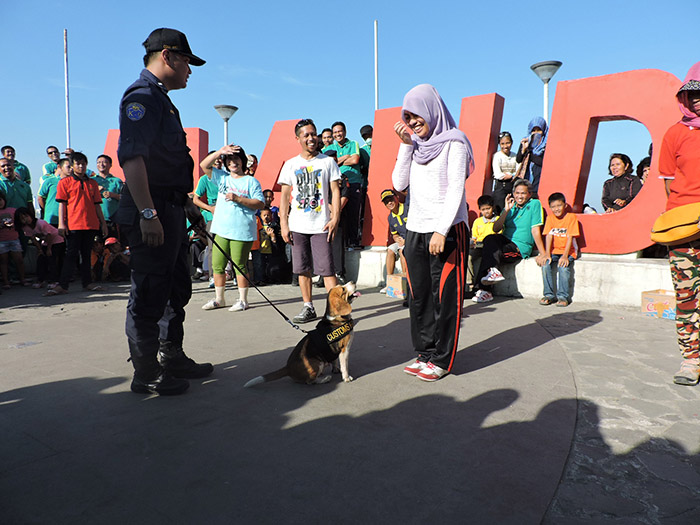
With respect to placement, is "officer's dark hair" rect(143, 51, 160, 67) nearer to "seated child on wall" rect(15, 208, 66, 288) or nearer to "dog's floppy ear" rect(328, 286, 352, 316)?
"dog's floppy ear" rect(328, 286, 352, 316)

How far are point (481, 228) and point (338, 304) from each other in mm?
4406

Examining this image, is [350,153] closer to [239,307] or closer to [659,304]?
[239,307]

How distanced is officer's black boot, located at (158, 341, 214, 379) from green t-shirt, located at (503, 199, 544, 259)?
203 inches

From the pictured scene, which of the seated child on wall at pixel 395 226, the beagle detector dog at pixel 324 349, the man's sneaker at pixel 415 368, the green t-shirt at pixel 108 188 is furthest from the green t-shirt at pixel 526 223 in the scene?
the green t-shirt at pixel 108 188

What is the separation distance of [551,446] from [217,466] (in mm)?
1702

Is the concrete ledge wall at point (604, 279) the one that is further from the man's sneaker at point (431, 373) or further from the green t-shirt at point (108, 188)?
the green t-shirt at point (108, 188)

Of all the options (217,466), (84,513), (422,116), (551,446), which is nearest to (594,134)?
(422,116)

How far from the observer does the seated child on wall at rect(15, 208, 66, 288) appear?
832 centimetres

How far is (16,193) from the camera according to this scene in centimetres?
893

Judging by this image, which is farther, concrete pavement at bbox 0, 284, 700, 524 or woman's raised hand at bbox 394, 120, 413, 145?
woman's raised hand at bbox 394, 120, 413, 145

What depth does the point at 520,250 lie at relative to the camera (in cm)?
690

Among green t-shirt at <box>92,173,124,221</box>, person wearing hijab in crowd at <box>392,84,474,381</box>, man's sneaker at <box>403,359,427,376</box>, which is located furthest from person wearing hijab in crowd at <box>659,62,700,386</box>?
green t-shirt at <box>92,173,124,221</box>

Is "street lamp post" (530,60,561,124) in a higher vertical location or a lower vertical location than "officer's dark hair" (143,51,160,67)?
higher

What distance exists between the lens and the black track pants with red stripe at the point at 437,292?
3.43m
